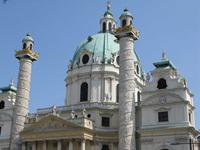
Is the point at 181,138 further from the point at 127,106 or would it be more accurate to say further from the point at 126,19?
the point at 126,19

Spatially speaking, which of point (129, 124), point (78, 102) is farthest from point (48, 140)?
point (129, 124)

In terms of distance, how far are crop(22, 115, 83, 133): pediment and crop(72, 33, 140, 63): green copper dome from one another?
1283 centimetres

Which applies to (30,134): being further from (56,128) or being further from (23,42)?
(23,42)

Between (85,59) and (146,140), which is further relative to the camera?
(85,59)

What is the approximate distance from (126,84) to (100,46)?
1406cm

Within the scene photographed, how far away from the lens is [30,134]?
148ft

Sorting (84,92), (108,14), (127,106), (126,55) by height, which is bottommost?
(127,106)

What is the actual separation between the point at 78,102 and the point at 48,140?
842 centimetres

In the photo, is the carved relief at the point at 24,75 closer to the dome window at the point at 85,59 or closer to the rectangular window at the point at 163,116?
the dome window at the point at 85,59

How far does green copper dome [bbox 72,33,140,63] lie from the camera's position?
53.0m

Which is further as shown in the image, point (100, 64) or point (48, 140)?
point (100, 64)

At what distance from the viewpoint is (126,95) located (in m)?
40.8

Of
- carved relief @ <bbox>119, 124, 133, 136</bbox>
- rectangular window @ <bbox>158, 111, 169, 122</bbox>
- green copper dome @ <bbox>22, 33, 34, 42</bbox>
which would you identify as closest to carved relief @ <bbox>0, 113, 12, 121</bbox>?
green copper dome @ <bbox>22, 33, 34, 42</bbox>

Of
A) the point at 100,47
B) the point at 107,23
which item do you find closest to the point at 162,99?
the point at 100,47
